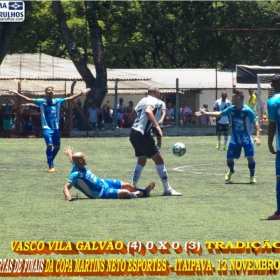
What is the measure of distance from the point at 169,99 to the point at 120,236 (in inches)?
1683

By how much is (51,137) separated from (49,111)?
67cm

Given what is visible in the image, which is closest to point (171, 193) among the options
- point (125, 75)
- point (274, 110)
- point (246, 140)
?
point (246, 140)

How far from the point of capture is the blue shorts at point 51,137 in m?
23.4

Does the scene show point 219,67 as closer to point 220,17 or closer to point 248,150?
point 220,17

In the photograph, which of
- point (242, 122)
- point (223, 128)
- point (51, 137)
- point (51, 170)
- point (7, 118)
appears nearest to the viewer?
point (242, 122)

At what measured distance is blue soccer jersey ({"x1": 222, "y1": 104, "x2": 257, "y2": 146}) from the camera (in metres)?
20.0

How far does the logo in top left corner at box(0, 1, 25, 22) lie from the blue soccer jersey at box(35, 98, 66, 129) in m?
22.7

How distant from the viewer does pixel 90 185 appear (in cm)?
1634

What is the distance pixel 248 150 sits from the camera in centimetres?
2014

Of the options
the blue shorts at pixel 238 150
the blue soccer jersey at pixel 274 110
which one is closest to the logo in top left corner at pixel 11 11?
the blue shorts at pixel 238 150

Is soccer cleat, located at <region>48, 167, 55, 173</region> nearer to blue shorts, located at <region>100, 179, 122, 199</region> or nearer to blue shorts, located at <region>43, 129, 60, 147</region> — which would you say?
blue shorts, located at <region>43, 129, 60, 147</region>

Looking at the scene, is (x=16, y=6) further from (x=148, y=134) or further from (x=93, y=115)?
(x=148, y=134)

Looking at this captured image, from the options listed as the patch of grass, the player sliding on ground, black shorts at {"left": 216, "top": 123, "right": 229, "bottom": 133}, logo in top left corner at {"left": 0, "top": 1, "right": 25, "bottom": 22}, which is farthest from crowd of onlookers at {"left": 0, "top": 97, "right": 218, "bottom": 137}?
the player sliding on ground

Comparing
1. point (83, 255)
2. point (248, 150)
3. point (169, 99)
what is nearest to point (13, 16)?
point (169, 99)
